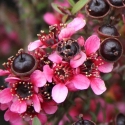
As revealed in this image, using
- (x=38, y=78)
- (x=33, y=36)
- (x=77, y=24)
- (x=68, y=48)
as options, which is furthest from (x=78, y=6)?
(x=33, y=36)

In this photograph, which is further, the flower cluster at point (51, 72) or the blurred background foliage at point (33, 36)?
the blurred background foliage at point (33, 36)

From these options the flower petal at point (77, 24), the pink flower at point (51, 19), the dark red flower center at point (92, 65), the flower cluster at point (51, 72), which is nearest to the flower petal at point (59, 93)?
the flower cluster at point (51, 72)

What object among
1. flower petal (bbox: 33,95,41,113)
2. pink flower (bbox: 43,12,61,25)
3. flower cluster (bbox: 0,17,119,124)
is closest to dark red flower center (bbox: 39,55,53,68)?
flower cluster (bbox: 0,17,119,124)

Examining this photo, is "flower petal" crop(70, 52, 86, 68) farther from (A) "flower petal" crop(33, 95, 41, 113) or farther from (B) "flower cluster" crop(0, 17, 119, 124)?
(A) "flower petal" crop(33, 95, 41, 113)

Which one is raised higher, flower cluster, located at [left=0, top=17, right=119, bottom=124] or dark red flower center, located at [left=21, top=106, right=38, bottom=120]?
flower cluster, located at [left=0, top=17, right=119, bottom=124]

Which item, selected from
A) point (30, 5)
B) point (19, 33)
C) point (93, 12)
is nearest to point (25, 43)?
point (19, 33)

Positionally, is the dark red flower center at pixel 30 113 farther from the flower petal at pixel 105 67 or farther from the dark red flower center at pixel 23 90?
the flower petal at pixel 105 67

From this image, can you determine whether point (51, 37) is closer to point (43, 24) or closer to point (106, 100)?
point (106, 100)
